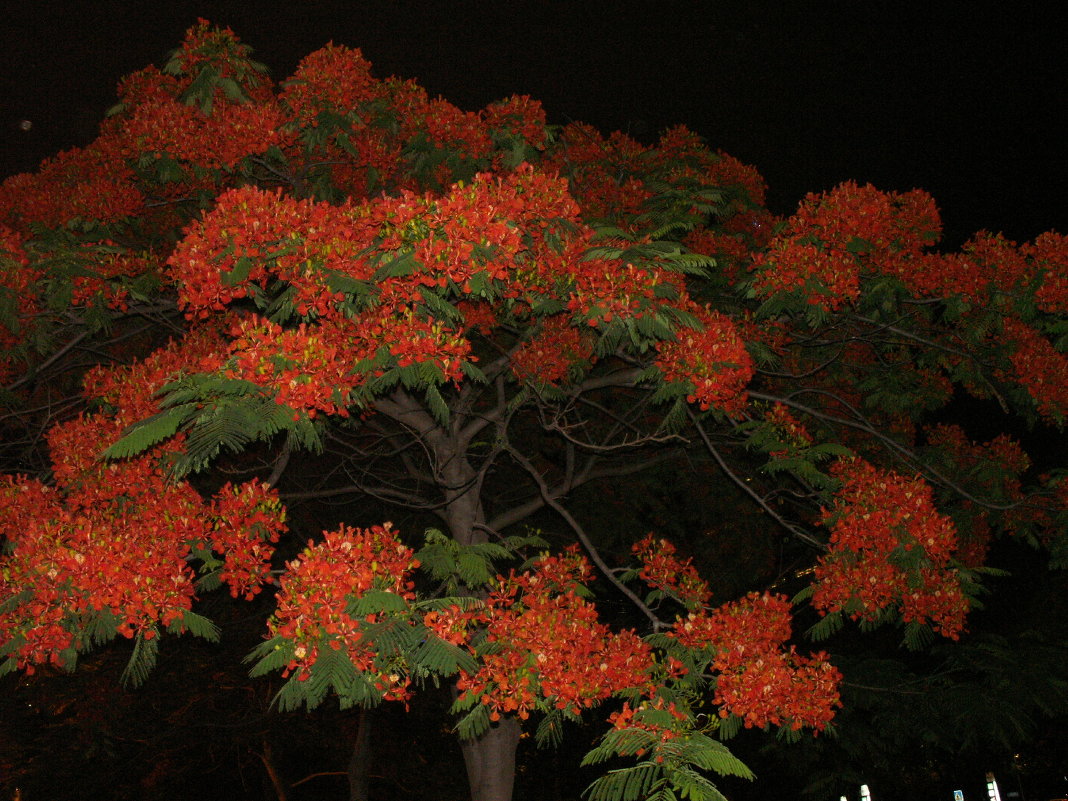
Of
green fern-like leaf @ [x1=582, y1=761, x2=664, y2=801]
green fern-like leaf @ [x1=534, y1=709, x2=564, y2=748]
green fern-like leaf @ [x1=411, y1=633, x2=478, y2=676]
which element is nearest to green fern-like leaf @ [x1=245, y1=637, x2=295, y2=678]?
green fern-like leaf @ [x1=411, y1=633, x2=478, y2=676]

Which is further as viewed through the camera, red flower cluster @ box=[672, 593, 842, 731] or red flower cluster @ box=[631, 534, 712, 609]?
red flower cluster @ box=[631, 534, 712, 609]

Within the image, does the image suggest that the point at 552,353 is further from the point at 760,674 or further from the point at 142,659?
the point at 142,659

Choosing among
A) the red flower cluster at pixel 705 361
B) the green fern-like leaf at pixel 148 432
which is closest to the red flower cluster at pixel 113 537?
the green fern-like leaf at pixel 148 432

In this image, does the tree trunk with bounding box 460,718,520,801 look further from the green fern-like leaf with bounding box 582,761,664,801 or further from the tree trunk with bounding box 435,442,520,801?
the green fern-like leaf with bounding box 582,761,664,801

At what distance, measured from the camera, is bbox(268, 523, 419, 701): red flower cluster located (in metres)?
4.63

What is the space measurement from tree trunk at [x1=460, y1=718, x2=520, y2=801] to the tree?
3 centimetres

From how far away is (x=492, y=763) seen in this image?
8.30 metres

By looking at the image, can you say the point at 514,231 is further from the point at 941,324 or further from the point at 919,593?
the point at 941,324

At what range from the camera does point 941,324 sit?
9.82 meters

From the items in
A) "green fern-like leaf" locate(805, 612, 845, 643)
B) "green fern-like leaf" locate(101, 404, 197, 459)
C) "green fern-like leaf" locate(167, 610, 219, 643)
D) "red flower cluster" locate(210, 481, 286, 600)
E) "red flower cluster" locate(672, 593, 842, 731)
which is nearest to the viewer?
"green fern-like leaf" locate(101, 404, 197, 459)

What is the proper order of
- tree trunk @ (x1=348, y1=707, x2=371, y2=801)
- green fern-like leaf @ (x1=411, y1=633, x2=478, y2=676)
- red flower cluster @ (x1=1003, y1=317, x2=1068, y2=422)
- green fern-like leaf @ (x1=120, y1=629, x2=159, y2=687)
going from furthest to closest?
tree trunk @ (x1=348, y1=707, x2=371, y2=801) → red flower cluster @ (x1=1003, y1=317, x2=1068, y2=422) → green fern-like leaf @ (x1=120, y1=629, x2=159, y2=687) → green fern-like leaf @ (x1=411, y1=633, x2=478, y2=676)

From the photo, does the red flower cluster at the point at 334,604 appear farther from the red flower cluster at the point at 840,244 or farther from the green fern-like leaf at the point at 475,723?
the red flower cluster at the point at 840,244

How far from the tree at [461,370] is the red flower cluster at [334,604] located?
0.02 meters

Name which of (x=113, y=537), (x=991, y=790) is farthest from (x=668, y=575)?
(x=991, y=790)
